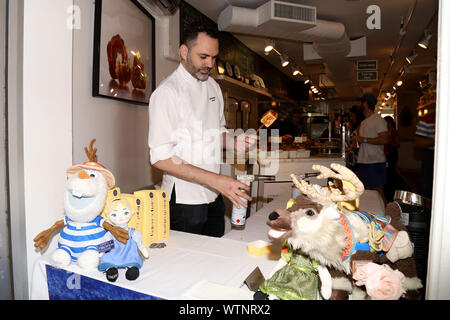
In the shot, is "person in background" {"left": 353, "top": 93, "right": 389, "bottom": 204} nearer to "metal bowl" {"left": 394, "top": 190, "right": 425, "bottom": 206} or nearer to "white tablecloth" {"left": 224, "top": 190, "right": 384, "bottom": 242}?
"white tablecloth" {"left": 224, "top": 190, "right": 384, "bottom": 242}

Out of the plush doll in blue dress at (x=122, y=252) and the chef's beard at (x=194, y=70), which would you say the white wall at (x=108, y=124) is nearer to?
the chef's beard at (x=194, y=70)

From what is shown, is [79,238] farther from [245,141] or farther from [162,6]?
[162,6]

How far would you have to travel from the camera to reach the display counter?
0.82 metres

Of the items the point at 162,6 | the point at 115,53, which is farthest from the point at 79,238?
the point at 162,6

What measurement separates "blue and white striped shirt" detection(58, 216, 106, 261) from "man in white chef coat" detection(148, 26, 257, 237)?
505 millimetres

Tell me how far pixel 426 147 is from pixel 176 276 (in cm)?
235

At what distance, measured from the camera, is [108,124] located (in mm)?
1957

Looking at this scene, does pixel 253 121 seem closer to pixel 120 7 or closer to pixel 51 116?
pixel 120 7

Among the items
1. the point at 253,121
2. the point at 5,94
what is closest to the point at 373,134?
the point at 253,121

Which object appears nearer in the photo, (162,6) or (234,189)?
(234,189)

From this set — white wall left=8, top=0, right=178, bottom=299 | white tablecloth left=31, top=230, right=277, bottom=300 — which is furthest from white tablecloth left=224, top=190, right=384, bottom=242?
white wall left=8, top=0, right=178, bottom=299

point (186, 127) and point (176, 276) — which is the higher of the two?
point (186, 127)

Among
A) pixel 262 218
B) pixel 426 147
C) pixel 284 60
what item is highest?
pixel 284 60

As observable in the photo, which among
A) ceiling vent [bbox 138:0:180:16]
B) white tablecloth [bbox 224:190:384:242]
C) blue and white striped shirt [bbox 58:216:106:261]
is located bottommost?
white tablecloth [bbox 224:190:384:242]
